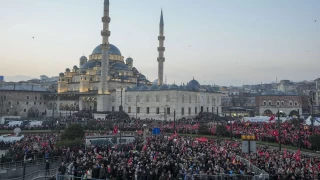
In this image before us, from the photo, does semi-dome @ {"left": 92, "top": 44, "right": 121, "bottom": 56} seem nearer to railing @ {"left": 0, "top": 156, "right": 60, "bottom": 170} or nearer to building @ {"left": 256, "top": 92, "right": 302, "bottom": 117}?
building @ {"left": 256, "top": 92, "right": 302, "bottom": 117}

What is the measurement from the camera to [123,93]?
195ft

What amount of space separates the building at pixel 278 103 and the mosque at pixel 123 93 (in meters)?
10.8

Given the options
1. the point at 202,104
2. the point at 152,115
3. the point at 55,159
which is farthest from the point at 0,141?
the point at 202,104

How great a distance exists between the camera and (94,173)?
44.2 feet

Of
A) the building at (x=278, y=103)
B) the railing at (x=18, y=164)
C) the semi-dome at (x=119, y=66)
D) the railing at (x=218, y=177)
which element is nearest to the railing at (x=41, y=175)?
the railing at (x=18, y=164)

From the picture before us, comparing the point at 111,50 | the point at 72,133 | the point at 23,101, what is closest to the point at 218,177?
the point at 72,133

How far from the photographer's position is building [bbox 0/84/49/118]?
66812mm

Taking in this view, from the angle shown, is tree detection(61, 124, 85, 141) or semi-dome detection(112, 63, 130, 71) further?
semi-dome detection(112, 63, 130, 71)

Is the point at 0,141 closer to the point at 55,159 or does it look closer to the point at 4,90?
the point at 55,159

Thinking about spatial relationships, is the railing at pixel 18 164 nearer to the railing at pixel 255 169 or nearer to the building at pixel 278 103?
the railing at pixel 255 169

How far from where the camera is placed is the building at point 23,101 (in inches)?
2630

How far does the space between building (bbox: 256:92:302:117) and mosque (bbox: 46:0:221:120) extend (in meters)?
10.8

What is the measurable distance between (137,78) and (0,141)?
173 feet

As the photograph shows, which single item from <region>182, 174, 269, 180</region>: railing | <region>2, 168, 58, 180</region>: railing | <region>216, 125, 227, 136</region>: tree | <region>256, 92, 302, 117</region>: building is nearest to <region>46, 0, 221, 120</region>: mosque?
<region>256, 92, 302, 117</region>: building
